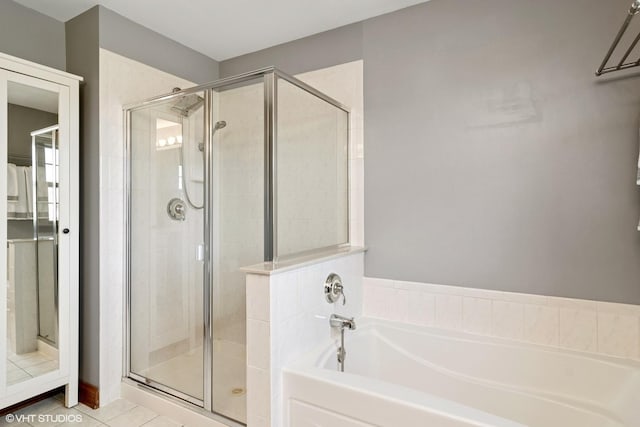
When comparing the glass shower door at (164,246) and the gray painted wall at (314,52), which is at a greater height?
the gray painted wall at (314,52)

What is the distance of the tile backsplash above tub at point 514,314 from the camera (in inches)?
66.3

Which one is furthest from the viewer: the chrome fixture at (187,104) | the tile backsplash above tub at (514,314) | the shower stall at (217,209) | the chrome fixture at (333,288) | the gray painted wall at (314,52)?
the gray painted wall at (314,52)

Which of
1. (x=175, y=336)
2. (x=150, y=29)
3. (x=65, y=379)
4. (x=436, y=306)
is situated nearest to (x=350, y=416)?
(x=436, y=306)

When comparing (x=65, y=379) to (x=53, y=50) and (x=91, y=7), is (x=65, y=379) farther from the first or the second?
(x=91, y=7)

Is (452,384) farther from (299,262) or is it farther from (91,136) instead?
(91,136)

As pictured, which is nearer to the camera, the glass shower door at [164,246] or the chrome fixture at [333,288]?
the chrome fixture at [333,288]

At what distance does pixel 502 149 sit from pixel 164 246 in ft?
7.04

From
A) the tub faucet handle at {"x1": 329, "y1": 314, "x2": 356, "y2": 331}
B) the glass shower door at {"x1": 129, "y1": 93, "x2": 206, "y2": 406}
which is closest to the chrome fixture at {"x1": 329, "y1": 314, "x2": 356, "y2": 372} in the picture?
the tub faucet handle at {"x1": 329, "y1": 314, "x2": 356, "y2": 331}

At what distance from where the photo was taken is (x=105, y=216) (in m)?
2.19

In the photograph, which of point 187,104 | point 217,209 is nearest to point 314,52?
point 187,104

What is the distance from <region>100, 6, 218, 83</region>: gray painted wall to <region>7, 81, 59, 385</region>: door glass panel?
0.54 meters

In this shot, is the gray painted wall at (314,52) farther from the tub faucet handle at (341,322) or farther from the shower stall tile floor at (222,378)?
the shower stall tile floor at (222,378)

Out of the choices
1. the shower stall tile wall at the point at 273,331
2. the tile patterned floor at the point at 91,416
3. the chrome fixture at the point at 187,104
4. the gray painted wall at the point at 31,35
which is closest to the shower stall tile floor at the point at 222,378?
the tile patterned floor at the point at 91,416

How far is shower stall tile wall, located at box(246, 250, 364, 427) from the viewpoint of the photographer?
1.54m
